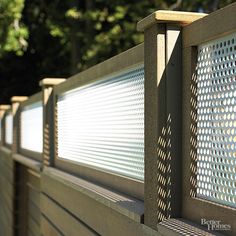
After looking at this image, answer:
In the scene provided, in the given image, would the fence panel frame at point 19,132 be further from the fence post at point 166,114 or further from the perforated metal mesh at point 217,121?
the perforated metal mesh at point 217,121

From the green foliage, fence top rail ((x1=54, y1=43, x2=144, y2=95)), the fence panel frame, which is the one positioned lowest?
the fence panel frame

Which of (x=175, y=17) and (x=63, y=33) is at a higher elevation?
(x=63, y=33)

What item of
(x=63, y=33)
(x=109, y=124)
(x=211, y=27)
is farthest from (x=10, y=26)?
(x=211, y=27)

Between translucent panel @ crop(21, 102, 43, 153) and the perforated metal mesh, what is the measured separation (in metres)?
4.26

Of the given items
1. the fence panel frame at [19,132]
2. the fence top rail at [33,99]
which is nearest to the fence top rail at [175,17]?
the fence top rail at [33,99]

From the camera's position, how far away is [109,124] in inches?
144

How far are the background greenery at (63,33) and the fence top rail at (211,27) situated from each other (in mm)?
11626

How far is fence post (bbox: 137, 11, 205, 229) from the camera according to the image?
247 cm

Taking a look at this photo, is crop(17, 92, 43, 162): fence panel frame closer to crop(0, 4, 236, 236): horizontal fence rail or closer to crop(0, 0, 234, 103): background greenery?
crop(0, 4, 236, 236): horizontal fence rail

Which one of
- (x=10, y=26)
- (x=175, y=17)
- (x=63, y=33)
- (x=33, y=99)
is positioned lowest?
(x=33, y=99)

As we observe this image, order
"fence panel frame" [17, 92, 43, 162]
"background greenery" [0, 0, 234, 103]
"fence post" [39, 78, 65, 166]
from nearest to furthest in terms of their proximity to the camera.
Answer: "fence post" [39, 78, 65, 166], "fence panel frame" [17, 92, 43, 162], "background greenery" [0, 0, 234, 103]

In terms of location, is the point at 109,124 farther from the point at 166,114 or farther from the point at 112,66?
the point at 166,114

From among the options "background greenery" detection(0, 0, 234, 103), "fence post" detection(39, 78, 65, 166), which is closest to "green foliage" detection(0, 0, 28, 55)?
"background greenery" detection(0, 0, 234, 103)

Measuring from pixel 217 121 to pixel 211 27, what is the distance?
1.13 feet
